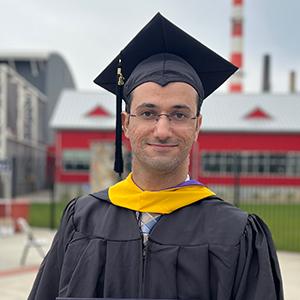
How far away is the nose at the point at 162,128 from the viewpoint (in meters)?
1.84

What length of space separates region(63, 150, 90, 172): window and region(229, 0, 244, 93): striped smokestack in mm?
13094

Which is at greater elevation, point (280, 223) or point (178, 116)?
point (178, 116)

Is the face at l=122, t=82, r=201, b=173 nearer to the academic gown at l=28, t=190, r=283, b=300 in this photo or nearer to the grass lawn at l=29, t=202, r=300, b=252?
the academic gown at l=28, t=190, r=283, b=300

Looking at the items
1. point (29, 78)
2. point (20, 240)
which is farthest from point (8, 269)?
point (29, 78)

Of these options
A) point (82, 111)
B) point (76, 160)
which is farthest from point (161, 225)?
point (82, 111)

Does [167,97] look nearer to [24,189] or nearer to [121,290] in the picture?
[121,290]

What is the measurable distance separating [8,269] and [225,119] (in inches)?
774

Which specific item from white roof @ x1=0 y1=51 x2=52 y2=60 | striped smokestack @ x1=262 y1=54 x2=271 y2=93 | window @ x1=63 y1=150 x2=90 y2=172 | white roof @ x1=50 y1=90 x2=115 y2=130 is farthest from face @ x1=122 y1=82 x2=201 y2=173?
striped smokestack @ x1=262 y1=54 x2=271 y2=93

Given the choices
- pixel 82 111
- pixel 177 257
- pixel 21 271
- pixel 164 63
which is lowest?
pixel 21 271

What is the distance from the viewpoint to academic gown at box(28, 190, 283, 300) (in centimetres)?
180

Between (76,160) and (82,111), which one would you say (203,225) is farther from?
(82,111)

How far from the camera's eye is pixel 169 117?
1.87m

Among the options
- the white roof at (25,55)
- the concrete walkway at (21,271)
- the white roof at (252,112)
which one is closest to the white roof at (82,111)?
the white roof at (252,112)

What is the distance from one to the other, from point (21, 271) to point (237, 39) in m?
29.2
